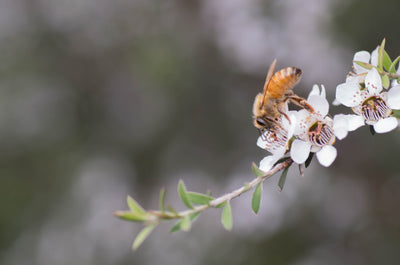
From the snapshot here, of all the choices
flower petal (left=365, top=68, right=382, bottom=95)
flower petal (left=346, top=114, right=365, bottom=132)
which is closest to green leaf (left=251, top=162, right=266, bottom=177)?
flower petal (left=346, top=114, right=365, bottom=132)

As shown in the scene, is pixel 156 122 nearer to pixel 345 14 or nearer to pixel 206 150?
pixel 206 150

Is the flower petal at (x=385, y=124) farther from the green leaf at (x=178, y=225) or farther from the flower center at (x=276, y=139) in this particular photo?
the green leaf at (x=178, y=225)

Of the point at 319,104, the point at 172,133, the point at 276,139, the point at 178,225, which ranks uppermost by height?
the point at 319,104

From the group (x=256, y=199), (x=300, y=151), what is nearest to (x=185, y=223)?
(x=256, y=199)

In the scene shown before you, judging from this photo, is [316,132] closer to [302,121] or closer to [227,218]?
[302,121]

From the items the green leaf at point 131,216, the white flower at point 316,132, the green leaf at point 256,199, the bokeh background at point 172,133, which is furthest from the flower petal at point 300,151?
the bokeh background at point 172,133
